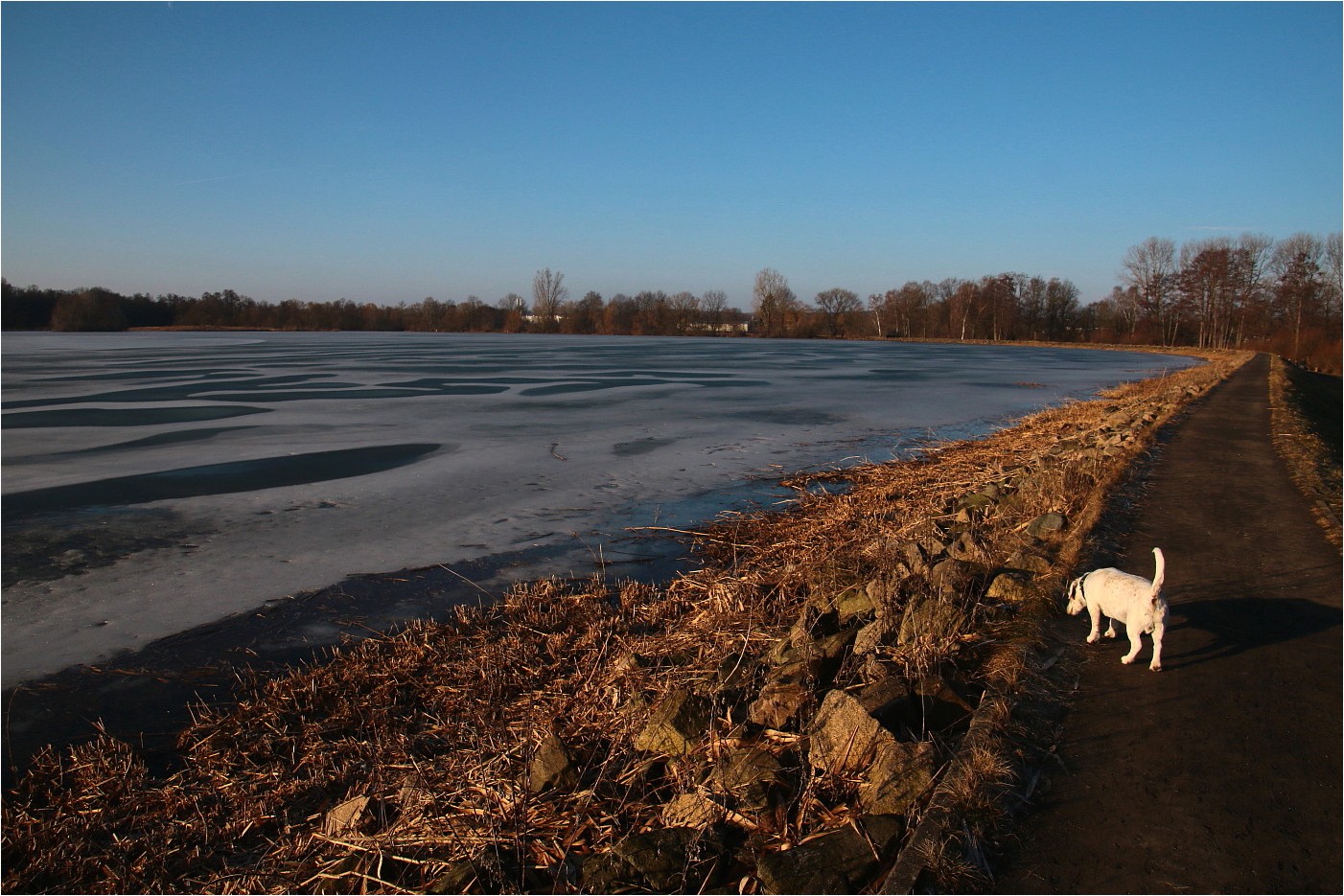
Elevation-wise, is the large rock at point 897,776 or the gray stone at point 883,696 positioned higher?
the gray stone at point 883,696

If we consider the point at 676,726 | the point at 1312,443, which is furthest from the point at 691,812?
the point at 1312,443

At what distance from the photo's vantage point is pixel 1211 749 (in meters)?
3.06

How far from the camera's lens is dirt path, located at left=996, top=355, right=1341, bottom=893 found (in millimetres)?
2465

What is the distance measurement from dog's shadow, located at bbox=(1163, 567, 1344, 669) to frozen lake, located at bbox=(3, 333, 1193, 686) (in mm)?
4194

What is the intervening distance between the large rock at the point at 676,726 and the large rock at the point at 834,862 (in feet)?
2.67

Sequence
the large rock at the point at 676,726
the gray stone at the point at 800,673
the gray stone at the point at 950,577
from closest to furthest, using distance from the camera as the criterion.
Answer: the large rock at the point at 676,726
the gray stone at the point at 800,673
the gray stone at the point at 950,577

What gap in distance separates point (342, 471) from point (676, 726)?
299 inches

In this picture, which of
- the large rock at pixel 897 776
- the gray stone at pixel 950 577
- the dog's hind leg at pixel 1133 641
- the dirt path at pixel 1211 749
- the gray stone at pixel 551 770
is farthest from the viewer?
the gray stone at pixel 950 577

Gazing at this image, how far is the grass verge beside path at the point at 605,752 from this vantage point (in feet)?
9.36

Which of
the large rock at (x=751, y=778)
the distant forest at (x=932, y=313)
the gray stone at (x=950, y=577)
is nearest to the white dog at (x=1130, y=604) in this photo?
the gray stone at (x=950, y=577)

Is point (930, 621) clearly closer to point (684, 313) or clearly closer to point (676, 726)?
point (676, 726)

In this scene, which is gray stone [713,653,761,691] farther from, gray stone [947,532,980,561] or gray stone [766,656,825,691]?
gray stone [947,532,980,561]

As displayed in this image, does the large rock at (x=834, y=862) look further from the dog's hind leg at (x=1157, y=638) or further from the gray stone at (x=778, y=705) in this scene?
the dog's hind leg at (x=1157, y=638)

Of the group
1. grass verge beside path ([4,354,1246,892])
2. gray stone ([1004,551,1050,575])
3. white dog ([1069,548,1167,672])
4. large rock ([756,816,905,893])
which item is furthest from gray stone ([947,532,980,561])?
large rock ([756,816,905,893])
